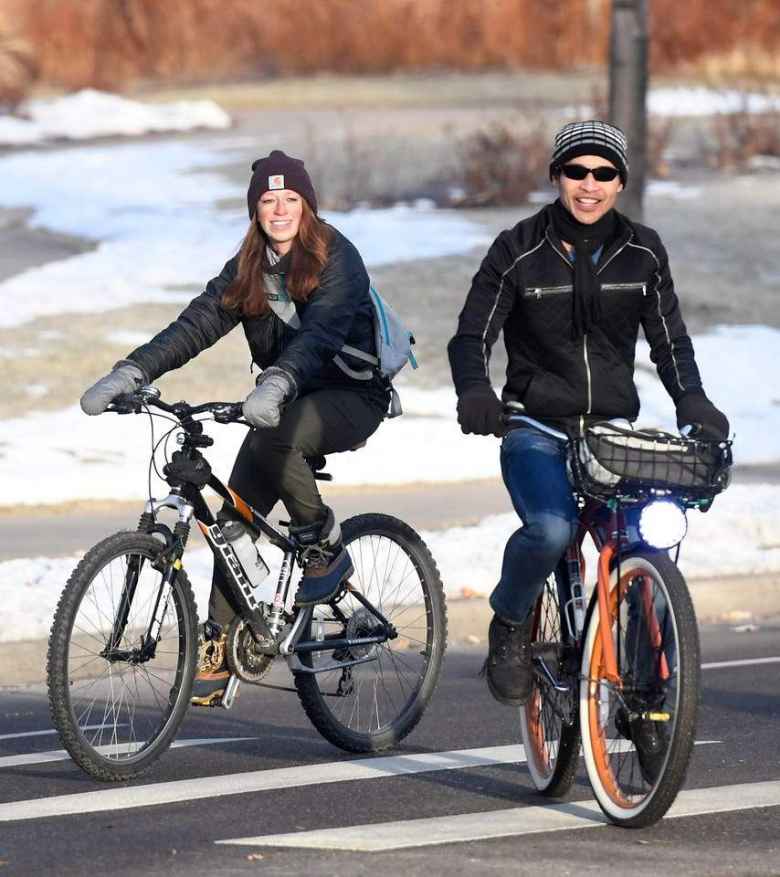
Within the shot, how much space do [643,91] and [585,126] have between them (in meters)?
11.6

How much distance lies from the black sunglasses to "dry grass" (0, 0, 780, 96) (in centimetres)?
4280

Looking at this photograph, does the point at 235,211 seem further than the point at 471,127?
No

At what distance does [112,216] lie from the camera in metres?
24.8

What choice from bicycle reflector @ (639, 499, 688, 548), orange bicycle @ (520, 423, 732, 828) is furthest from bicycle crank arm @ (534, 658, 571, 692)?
bicycle reflector @ (639, 499, 688, 548)

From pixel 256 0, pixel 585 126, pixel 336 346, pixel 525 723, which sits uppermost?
pixel 256 0

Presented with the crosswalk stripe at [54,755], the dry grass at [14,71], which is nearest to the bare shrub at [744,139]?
the dry grass at [14,71]

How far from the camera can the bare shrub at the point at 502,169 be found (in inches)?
973

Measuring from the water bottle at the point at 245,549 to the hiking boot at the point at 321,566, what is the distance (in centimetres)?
17

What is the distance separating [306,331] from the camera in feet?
22.4

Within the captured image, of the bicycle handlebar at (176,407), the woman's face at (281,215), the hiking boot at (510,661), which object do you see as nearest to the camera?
the hiking boot at (510,661)

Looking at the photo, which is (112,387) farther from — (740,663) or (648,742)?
(740,663)

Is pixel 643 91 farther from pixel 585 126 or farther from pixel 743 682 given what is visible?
pixel 585 126

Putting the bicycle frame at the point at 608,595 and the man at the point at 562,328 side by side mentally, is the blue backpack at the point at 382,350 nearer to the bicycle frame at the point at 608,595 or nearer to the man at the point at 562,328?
the man at the point at 562,328

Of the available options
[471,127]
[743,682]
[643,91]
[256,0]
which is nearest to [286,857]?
[743,682]
